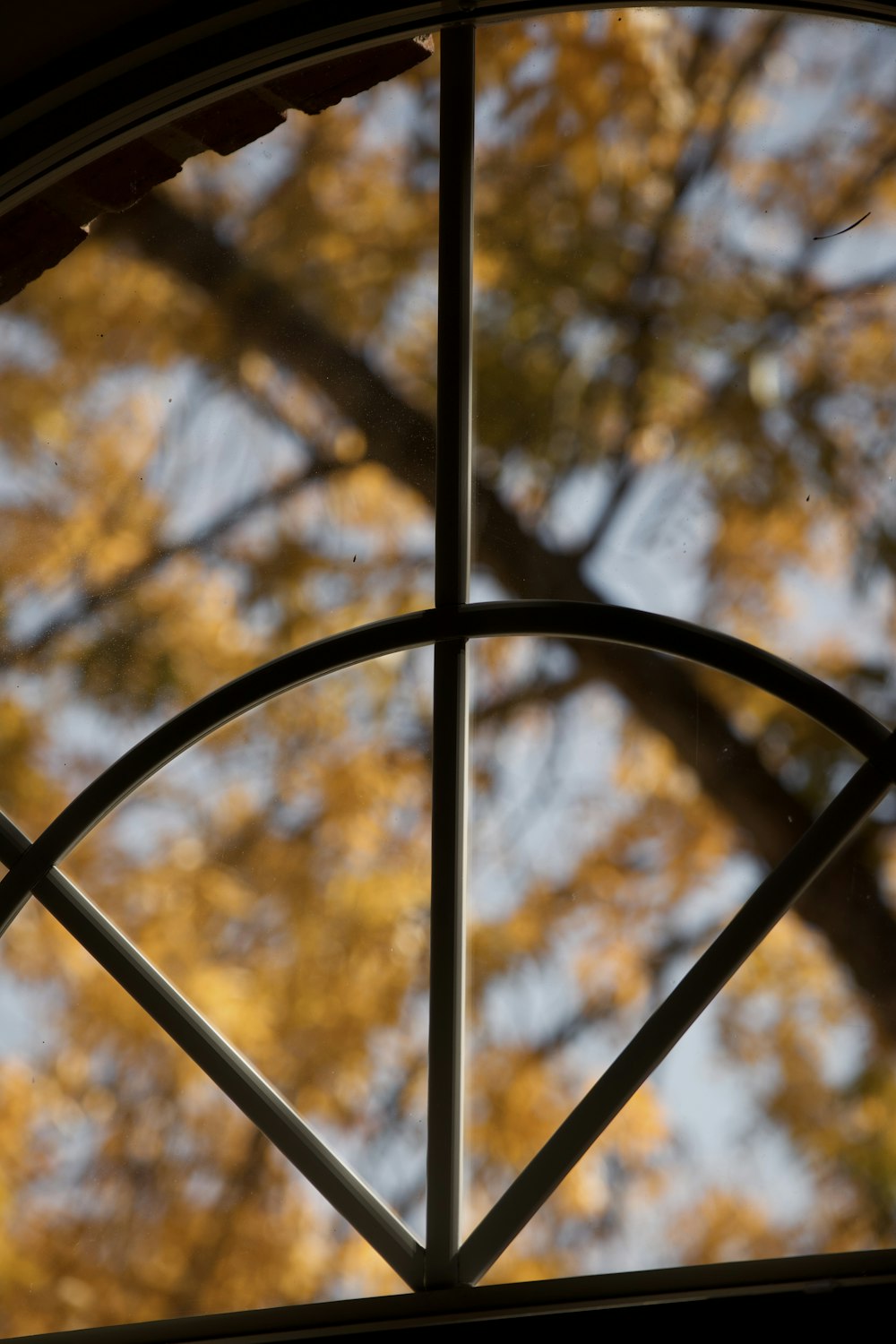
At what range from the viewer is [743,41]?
137 inches

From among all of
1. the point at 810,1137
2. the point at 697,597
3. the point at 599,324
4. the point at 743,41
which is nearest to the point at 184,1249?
the point at 810,1137

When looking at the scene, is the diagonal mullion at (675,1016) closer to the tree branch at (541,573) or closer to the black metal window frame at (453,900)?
the black metal window frame at (453,900)

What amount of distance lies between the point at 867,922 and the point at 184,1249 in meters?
2.32

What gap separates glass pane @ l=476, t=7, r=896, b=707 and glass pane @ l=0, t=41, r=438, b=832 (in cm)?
32

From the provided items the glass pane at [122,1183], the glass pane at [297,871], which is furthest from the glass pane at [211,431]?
the glass pane at [122,1183]

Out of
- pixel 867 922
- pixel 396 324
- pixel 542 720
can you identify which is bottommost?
pixel 867 922

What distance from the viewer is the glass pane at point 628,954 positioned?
303 cm

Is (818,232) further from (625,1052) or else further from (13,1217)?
(13,1217)

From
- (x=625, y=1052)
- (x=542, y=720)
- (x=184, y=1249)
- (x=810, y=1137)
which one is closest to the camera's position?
(x=625, y=1052)

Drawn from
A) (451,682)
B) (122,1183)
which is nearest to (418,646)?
(451,682)

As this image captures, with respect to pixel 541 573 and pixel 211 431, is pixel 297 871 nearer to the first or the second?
pixel 541 573

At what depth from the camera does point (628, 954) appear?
3.36 m

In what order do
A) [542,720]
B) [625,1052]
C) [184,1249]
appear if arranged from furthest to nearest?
[542,720] < [184,1249] < [625,1052]

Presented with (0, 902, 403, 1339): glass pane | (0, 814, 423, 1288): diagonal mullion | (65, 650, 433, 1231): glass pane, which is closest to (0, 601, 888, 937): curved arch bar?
(0, 814, 423, 1288): diagonal mullion
